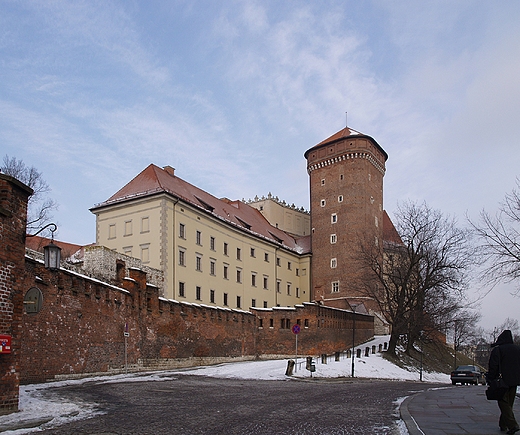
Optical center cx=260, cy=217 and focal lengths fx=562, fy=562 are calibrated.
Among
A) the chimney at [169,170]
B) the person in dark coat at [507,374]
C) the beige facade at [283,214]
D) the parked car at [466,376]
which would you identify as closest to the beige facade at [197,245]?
the chimney at [169,170]

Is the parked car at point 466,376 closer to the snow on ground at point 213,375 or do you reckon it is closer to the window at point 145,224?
the snow on ground at point 213,375

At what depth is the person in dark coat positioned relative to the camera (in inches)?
328

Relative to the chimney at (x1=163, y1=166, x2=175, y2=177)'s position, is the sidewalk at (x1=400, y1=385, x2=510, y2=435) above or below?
below

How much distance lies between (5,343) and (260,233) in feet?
165

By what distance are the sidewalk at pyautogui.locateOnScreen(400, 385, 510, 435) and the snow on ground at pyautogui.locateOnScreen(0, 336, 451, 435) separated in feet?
20.2

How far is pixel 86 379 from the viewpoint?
20.3m

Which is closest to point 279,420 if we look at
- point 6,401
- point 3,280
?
point 6,401

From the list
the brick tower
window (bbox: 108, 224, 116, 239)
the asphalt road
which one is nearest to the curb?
the asphalt road

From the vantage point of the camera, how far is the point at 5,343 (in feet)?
34.1

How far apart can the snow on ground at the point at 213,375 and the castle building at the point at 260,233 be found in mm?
10610

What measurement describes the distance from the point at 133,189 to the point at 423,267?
23853mm

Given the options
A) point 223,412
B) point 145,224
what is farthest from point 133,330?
point 145,224

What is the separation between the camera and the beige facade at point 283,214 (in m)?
74.6

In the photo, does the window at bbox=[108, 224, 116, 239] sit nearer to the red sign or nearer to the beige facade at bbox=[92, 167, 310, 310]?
the beige facade at bbox=[92, 167, 310, 310]
